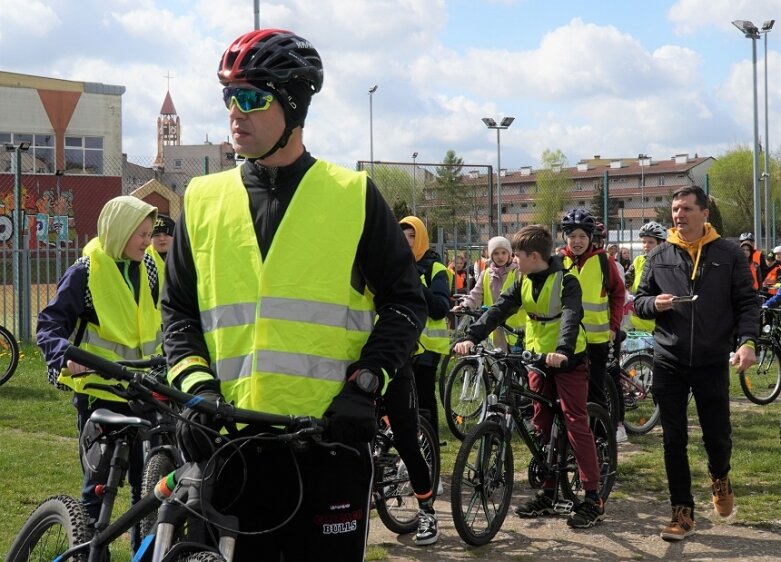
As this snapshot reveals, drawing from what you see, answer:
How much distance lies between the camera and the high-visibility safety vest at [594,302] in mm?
9102

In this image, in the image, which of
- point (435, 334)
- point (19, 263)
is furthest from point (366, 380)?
point (19, 263)

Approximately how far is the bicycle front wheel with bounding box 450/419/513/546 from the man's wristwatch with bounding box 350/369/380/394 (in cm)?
359

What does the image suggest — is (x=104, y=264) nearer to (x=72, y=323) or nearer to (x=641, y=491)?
(x=72, y=323)

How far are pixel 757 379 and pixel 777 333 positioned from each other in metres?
0.68

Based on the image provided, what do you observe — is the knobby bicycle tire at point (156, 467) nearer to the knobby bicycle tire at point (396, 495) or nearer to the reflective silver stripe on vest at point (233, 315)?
the reflective silver stripe on vest at point (233, 315)

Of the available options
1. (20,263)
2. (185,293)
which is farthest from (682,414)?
(20,263)

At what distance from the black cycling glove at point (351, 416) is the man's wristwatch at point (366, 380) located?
0.02 metres

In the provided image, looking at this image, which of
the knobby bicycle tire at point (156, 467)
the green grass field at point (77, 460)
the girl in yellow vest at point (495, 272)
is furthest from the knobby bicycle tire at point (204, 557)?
the girl in yellow vest at point (495, 272)

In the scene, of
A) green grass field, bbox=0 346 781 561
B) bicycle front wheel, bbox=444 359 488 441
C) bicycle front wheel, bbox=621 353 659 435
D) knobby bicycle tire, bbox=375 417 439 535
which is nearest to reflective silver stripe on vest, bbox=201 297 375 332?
green grass field, bbox=0 346 781 561

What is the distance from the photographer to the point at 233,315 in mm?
2889

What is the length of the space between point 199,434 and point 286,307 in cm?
40

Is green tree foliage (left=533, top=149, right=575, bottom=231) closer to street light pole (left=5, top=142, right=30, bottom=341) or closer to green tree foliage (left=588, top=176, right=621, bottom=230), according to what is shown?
green tree foliage (left=588, top=176, right=621, bottom=230)

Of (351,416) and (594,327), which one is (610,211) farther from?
(351,416)

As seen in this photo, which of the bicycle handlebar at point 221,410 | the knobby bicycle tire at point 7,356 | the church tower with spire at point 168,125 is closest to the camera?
the bicycle handlebar at point 221,410
